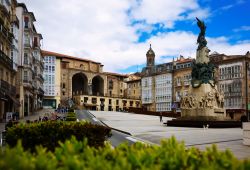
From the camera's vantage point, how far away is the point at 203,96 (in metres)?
39.9

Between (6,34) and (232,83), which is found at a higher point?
(6,34)

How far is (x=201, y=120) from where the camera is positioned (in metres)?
38.5

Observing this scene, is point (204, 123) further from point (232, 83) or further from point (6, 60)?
point (232, 83)

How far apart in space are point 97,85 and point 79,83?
844 cm

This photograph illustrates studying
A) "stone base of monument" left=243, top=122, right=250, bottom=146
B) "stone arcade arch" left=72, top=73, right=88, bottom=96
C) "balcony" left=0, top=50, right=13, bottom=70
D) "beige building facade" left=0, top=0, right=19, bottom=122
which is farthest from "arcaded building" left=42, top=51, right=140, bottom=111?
"stone base of monument" left=243, top=122, right=250, bottom=146

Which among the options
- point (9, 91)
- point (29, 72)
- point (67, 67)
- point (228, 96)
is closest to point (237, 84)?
point (228, 96)

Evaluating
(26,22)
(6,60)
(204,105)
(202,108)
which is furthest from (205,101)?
(26,22)

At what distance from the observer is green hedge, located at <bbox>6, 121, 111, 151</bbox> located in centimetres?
1168

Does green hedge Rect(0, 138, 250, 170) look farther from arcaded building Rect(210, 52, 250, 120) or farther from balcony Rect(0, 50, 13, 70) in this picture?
arcaded building Rect(210, 52, 250, 120)

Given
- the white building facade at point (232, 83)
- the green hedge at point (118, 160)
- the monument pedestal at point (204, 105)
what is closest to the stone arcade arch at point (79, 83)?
the white building facade at point (232, 83)

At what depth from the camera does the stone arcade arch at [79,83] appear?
11894 centimetres

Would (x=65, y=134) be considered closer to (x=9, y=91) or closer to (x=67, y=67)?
(x=9, y=91)

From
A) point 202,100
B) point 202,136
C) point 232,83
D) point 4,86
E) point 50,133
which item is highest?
point 232,83

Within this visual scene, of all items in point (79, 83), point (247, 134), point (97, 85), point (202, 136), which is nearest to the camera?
point (247, 134)
